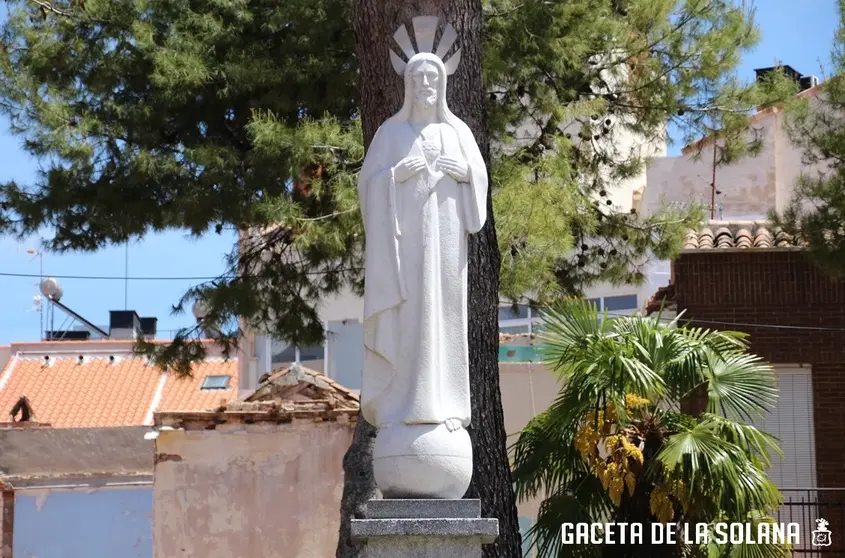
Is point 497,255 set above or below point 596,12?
below

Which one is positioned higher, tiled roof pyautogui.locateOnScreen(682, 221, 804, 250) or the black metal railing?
tiled roof pyautogui.locateOnScreen(682, 221, 804, 250)

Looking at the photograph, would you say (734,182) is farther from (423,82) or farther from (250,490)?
(423,82)

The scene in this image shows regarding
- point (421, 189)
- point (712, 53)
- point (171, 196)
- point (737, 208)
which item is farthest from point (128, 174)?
point (737, 208)

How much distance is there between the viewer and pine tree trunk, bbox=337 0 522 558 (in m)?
10.4

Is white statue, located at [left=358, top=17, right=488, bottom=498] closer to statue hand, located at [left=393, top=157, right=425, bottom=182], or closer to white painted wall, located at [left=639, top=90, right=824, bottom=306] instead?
statue hand, located at [left=393, top=157, right=425, bottom=182]

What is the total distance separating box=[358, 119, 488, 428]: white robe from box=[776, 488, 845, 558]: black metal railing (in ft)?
30.9

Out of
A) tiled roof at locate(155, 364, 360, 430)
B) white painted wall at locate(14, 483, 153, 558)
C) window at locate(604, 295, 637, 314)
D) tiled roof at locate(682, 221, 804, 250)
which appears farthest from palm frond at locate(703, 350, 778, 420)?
window at locate(604, 295, 637, 314)

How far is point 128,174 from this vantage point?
1456cm

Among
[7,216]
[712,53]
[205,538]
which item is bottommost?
[205,538]

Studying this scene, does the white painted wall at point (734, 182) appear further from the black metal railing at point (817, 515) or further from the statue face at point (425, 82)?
the statue face at point (425, 82)

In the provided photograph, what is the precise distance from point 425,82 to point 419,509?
6.95 feet

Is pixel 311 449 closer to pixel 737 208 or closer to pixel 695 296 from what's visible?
pixel 695 296

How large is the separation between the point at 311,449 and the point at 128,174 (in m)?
5.10

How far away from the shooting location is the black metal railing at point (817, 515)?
Answer: 647 inches
